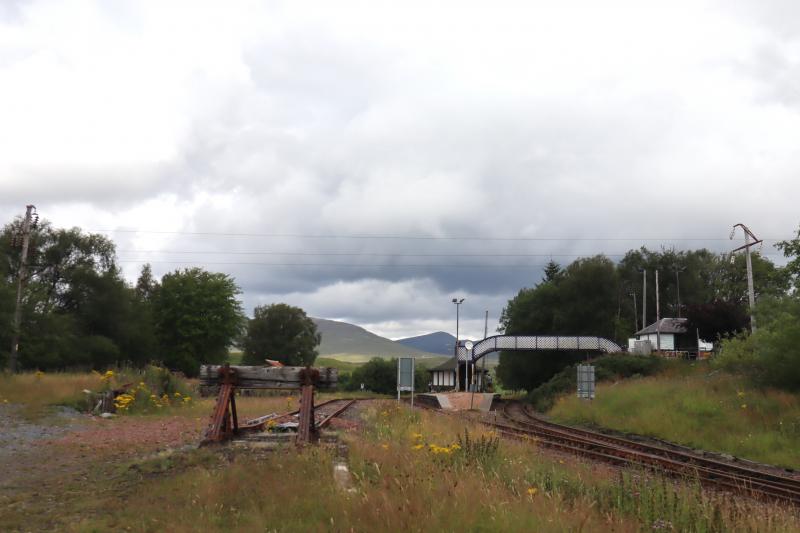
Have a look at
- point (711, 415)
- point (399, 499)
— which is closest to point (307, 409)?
point (399, 499)

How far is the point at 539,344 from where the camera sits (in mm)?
57938

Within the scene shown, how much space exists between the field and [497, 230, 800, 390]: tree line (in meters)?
40.3

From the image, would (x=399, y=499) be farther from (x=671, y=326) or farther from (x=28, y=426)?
(x=671, y=326)

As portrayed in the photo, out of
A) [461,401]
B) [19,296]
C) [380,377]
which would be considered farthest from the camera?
[380,377]

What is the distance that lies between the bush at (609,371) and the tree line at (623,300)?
916cm

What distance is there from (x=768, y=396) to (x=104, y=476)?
21.9 metres

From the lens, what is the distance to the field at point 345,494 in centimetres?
627

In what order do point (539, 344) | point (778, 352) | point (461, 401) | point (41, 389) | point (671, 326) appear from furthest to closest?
point (671, 326), point (539, 344), point (461, 401), point (778, 352), point (41, 389)

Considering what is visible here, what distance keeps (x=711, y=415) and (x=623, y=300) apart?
7999 cm

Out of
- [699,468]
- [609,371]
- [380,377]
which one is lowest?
[380,377]

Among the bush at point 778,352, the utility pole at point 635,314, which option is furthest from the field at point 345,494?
the utility pole at point 635,314

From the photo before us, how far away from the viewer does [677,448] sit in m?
21.0

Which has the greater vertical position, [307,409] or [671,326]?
[671,326]

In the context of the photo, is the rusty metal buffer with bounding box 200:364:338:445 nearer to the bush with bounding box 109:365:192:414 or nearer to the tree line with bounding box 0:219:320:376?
the bush with bounding box 109:365:192:414
